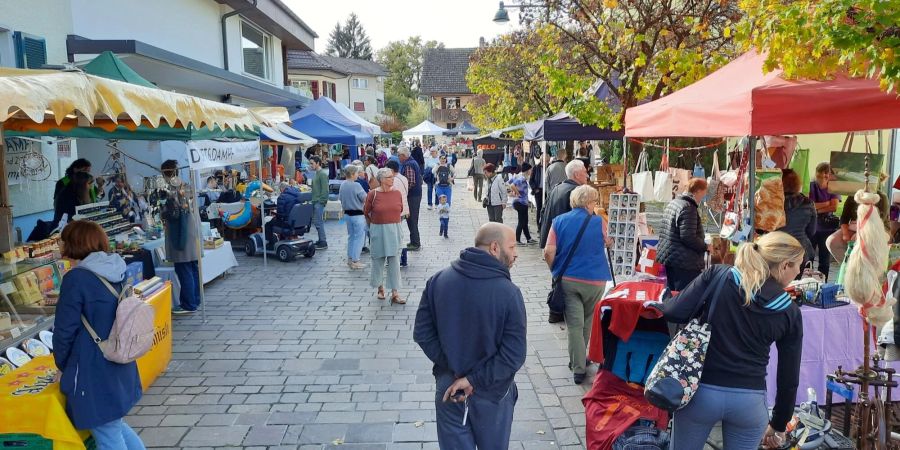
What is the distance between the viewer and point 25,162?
29.7 feet

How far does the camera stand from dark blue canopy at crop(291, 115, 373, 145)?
53.8 feet

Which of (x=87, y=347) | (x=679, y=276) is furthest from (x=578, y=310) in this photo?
(x=87, y=347)

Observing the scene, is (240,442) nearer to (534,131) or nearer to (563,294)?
(563,294)

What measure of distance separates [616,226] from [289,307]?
4.32 m

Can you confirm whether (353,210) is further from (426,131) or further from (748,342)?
(426,131)

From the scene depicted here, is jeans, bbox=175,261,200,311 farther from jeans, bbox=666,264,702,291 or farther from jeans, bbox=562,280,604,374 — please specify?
jeans, bbox=666,264,702,291

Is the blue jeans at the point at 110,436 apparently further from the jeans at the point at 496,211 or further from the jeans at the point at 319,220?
the jeans at the point at 496,211

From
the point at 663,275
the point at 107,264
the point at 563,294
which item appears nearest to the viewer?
the point at 107,264

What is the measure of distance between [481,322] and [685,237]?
10.8 ft

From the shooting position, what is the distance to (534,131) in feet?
40.0

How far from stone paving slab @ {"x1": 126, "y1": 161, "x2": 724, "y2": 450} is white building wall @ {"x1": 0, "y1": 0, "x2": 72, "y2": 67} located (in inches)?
164

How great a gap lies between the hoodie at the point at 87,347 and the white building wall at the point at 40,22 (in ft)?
20.9

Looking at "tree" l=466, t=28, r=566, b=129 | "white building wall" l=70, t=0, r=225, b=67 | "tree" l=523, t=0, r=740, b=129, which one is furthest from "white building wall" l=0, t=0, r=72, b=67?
"tree" l=466, t=28, r=566, b=129

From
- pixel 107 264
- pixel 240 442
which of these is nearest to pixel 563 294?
pixel 240 442
